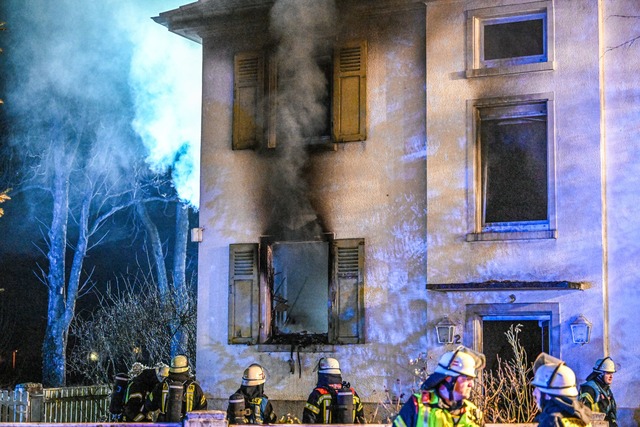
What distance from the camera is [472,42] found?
14297mm

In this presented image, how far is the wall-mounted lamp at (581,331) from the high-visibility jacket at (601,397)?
107cm

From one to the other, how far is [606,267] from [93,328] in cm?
1714

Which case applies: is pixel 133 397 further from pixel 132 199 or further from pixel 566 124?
pixel 132 199

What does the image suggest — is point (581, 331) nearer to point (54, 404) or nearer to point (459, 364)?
point (459, 364)

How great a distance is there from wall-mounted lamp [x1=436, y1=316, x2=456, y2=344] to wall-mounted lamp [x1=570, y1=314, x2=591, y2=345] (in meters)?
1.73

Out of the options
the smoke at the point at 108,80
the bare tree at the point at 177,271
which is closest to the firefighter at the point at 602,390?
the bare tree at the point at 177,271

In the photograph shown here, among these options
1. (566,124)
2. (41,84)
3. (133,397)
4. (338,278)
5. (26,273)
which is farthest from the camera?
(26,273)

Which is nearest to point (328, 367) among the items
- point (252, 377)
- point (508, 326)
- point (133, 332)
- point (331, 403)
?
point (331, 403)

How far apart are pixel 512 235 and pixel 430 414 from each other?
7371mm

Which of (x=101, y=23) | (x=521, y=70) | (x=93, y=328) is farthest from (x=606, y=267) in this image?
(x=101, y=23)

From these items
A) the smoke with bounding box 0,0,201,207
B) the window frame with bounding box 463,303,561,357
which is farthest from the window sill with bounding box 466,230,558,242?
the smoke with bounding box 0,0,201,207

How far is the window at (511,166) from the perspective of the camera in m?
13.9

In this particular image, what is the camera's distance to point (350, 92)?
15.2 m

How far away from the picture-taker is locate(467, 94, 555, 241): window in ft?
45.7
